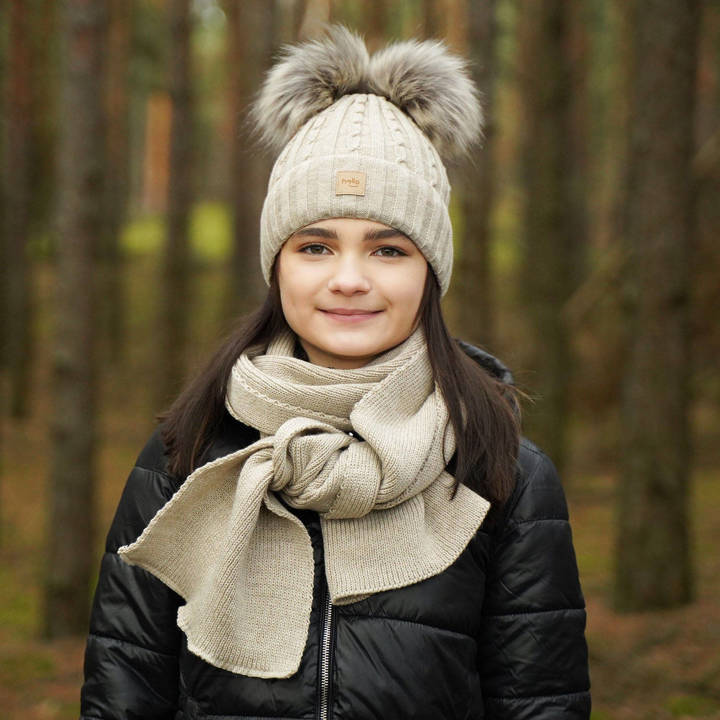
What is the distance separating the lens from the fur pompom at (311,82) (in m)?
2.72

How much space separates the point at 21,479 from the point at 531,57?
10.8 m

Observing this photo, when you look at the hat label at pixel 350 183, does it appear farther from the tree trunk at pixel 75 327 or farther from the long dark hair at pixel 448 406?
the tree trunk at pixel 75 327

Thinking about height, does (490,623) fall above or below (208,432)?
below

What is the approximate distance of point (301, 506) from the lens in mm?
2375

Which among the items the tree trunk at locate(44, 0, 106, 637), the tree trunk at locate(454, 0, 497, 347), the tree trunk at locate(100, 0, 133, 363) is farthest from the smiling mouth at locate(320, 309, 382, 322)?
the tree trunk at locate(100, 0, 133, 363)

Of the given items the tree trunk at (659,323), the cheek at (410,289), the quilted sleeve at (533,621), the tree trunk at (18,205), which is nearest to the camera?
the quilted sleeve at (533,621)

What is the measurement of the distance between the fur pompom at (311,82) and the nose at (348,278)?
54cm

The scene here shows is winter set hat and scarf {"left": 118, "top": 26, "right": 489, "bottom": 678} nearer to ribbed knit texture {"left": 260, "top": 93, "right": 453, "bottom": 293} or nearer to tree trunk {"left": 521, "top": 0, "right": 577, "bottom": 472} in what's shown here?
ribbed knit texture {"left": 260, "top": 93, "right": 453, "bottom": 293}

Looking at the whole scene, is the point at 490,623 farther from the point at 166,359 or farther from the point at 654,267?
the point at 166,359

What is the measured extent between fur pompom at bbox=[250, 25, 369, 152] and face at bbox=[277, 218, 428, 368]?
42cm

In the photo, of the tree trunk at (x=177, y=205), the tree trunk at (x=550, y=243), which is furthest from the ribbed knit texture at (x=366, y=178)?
the tree trunk at (x=177, y=205)

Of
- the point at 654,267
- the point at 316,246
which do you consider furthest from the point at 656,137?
the point at 316,246

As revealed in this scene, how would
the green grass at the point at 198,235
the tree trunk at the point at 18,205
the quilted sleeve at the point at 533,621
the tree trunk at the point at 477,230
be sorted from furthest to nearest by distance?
the green grass at the point at 198,235 < the tree trunk at the point at 18,205 < the tree trunk at the point at 477,230 < the quilted sleeve at the point at 533,621

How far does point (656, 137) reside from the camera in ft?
21.5
